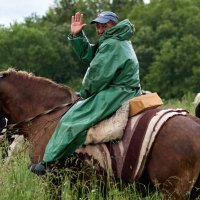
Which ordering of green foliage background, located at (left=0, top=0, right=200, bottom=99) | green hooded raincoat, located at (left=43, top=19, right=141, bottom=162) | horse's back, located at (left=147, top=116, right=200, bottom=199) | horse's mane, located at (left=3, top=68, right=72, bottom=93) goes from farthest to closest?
green foliage background, located at (left=0, top=0, right=200, bottom=99) < horse's mane, located at (left=3, top=68, right=72, bottom=93) < green hooded raincoat, located at (left=43, top=19, right=141, bottom=162) < horse's back, located at (left=147, top=116, right=200, bottom=199)

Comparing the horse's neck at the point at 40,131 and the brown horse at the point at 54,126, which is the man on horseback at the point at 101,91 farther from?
the brown horse at the point at 54,126

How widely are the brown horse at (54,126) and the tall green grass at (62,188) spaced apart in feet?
0.78

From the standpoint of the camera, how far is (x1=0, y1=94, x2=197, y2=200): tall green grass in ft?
23.2

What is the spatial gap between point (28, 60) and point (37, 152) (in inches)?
2610

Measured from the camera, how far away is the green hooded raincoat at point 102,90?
24.8 feet

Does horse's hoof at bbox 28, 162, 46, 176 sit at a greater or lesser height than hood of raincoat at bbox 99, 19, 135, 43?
lesser

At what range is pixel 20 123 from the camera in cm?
848

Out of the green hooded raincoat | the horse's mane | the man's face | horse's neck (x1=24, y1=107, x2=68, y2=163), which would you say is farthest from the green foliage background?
the green hooded raincoat

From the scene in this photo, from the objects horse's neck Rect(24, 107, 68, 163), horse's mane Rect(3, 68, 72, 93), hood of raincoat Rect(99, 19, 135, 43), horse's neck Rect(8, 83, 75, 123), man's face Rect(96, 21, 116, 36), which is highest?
man's face Rect(96, 21, 116, 36)

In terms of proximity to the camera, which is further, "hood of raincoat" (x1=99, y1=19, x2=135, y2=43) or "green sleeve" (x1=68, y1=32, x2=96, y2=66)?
"green sleeve" (x1=68, y1=32, x2=96, y2=66)

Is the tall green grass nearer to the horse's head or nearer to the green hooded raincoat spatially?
the green hooded raincoat

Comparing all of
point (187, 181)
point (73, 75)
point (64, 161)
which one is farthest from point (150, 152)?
point (73, 75)

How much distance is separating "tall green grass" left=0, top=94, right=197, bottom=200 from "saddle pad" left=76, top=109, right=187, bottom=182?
0.14m

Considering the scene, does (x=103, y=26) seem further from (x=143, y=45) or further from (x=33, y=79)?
(x=143, y=45)
